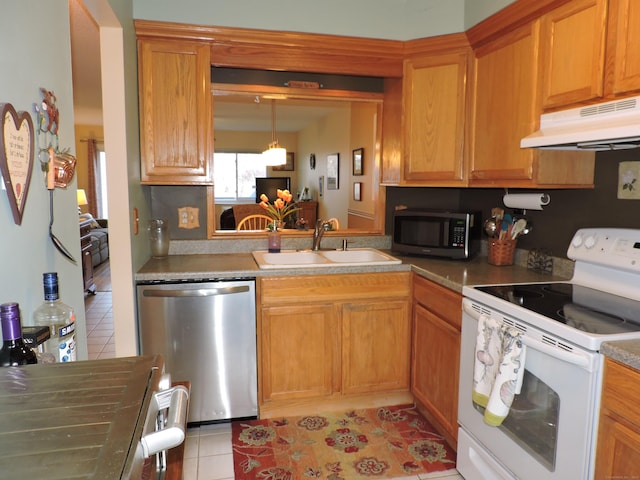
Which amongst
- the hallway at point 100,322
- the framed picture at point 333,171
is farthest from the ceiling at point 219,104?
the hallway at point 100,322

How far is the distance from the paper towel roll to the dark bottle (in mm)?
2232

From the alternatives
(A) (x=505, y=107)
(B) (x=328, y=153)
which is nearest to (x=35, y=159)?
(A) (x=505, y=107)

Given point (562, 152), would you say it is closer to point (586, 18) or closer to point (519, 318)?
point (586, 18)

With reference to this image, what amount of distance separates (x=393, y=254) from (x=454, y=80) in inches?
43.2

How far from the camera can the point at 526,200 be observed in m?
2.34

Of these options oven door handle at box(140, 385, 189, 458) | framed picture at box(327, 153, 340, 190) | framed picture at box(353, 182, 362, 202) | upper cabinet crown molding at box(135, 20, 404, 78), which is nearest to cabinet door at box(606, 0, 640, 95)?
upper cabinet crown molding at box(135, 20, 404, 78)

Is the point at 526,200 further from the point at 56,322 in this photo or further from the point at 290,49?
the point at 56,322

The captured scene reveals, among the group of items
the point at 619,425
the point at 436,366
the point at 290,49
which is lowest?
the point at 436,366

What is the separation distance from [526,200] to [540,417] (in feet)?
3.90

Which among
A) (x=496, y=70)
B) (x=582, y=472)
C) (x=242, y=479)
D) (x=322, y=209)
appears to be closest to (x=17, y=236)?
(x=242, y=479)

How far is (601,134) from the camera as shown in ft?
4.99

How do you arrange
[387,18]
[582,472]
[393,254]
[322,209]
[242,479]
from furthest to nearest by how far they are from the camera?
[322,209], [393,254], [387,18], [242,479], [582,472]

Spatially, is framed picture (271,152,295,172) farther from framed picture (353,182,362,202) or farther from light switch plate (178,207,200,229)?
light switch plate (178,207,200,229)

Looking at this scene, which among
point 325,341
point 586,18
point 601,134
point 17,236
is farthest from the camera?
point 325,341
